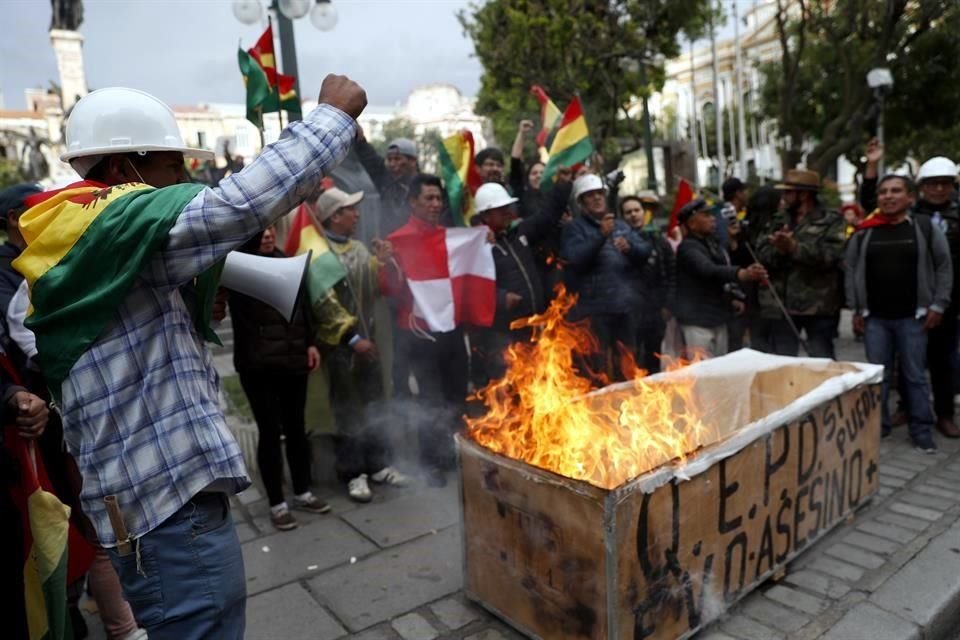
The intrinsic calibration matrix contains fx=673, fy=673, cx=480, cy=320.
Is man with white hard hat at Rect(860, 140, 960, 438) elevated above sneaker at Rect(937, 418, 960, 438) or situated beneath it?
elevated above

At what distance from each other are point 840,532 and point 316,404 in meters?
3.52

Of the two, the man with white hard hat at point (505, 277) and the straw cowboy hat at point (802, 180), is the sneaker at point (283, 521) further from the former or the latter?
the straw cowboy hat at point (802, 180)

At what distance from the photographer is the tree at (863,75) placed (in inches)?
590

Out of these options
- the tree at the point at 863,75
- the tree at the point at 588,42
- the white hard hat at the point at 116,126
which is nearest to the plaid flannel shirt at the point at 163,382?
the white hard hat at the point at 116,126

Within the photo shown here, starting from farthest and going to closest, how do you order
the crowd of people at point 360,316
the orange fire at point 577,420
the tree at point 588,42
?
1. the tree at point 588,42
2. the orange fire at point 577,420
3. the crowd of people at point 360,316

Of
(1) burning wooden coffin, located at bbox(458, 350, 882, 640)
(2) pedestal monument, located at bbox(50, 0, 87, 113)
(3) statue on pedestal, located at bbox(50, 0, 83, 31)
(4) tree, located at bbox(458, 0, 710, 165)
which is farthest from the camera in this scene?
(3) statue on pedestal, located at bbox(50, 0, 83, 31)

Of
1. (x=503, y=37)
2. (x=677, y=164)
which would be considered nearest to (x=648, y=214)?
(x=503, y=37)

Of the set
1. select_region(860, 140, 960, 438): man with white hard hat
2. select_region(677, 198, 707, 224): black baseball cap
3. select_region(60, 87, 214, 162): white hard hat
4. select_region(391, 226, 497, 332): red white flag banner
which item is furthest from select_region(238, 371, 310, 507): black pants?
select_region(860, 140, 960, 438): man with white hard hat

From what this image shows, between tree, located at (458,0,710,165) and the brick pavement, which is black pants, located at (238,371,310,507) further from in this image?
tree, located at (458,0,710,165)

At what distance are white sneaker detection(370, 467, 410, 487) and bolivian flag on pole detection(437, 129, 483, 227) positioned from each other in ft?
6.98

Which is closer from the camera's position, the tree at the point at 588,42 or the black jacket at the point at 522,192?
the black jacket at the point at 522,192

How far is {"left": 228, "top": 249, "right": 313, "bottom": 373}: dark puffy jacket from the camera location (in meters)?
4.19

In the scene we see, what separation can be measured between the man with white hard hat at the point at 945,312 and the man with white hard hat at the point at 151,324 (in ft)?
17.9

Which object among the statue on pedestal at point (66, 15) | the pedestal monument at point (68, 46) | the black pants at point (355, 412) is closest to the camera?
the black pants at point (355, 412)
